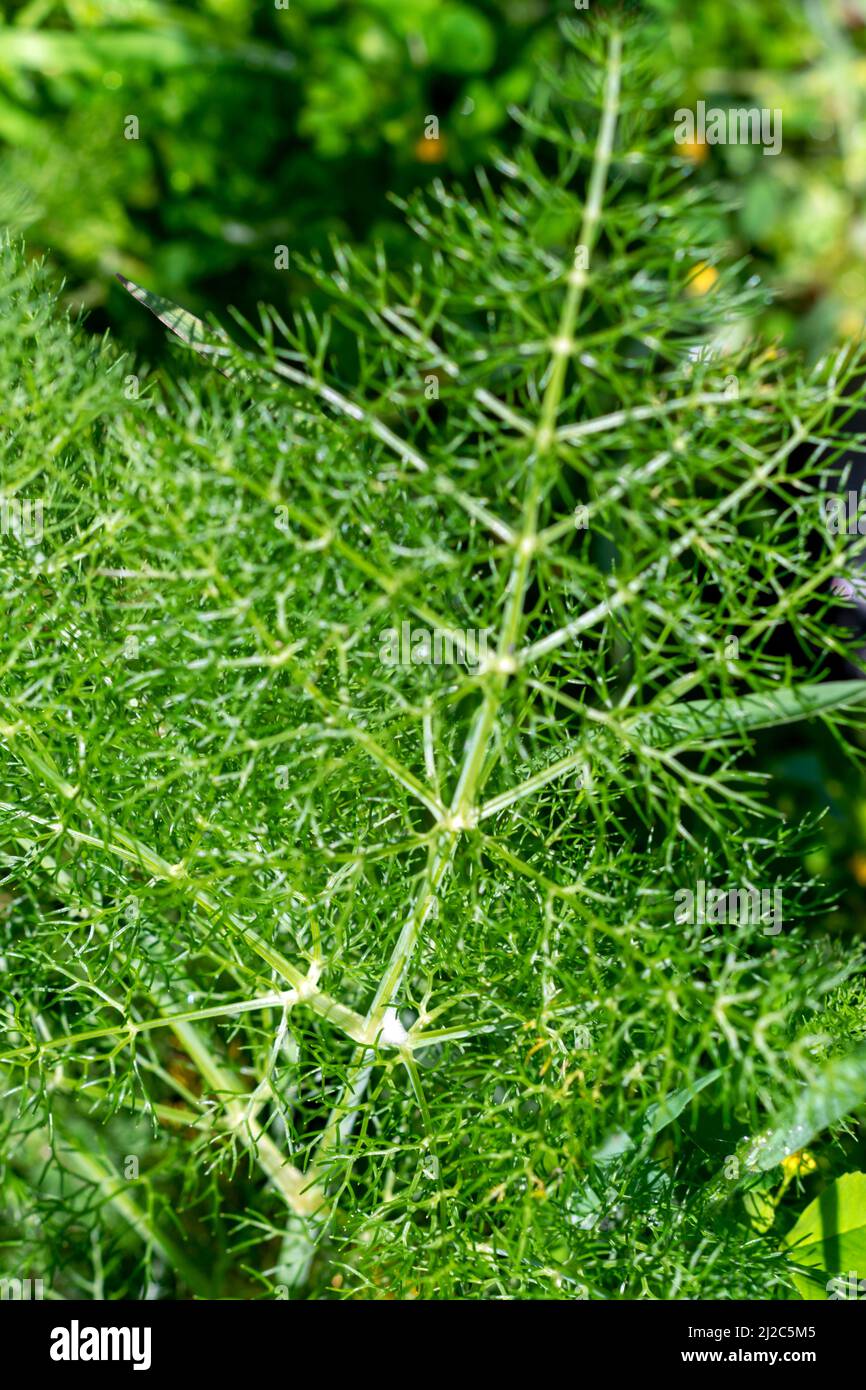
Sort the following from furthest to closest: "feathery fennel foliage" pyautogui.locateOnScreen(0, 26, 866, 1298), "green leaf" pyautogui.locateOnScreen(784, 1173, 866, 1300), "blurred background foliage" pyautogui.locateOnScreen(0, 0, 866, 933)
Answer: "blurred background foliage" pyautogui.locateOnScreen(0, 0, 866, 933) < "green leaf" pyautogui.locateOnScreen(784, 1173, 866, 1300) < "feathery fennel foliage" pyautogui.locateOnScreen(0, 26, 866, 1298)

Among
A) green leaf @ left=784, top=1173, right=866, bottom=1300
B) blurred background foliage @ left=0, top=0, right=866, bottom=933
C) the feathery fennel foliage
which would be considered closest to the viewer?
the feathery fennel foliage

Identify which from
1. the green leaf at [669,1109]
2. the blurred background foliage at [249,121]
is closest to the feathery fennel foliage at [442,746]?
the green leaf at [669,1109]

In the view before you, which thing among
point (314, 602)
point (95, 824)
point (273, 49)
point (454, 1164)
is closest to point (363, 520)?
point (314, 602)

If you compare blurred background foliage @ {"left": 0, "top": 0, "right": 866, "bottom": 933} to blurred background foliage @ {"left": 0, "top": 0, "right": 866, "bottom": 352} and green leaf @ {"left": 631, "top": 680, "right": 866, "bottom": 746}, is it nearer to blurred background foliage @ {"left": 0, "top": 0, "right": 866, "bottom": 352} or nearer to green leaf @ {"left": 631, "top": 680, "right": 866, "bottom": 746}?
blurred background foliage @ {"left": 0, "top": 0, "right": 866, "bottom": 352}

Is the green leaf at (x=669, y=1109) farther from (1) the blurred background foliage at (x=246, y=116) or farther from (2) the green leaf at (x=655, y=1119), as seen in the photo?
(1) the blurred background foliage at (x=246, y=116)

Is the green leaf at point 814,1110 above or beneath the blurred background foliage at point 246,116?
beneath

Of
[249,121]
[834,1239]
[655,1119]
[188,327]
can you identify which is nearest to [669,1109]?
[655,1119]

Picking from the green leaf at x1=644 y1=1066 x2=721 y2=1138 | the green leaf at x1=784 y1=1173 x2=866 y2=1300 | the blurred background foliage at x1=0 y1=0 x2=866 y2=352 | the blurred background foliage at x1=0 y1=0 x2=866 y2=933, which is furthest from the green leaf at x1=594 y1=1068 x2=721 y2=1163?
the blurred background foliage at x1=0 y1=0 x2=866 y2=352
